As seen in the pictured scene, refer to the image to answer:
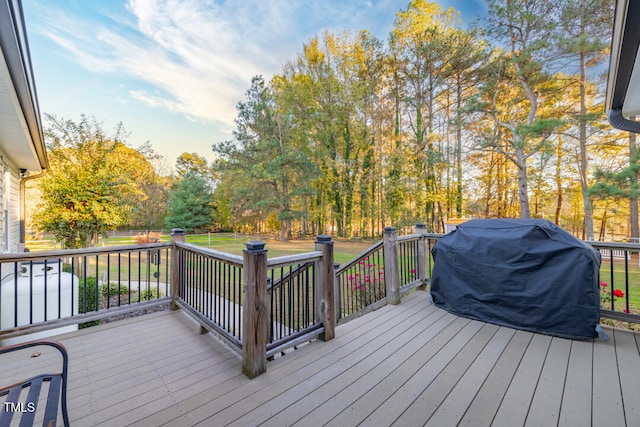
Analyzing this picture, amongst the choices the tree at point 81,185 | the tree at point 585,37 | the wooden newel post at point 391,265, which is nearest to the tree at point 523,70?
the tree at point 585,37

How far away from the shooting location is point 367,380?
191 cm

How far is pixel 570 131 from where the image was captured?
11094 millimetres

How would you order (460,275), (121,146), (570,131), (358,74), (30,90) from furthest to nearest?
1. (358,74)
2. (570,131)
3. (121,146)
4. (460,275)
5. (30,90)

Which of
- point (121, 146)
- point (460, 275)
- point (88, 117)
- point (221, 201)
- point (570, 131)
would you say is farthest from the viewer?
point (221, 201)

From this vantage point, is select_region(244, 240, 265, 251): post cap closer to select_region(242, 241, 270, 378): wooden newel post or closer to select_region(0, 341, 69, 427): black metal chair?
select_region(242, 241, 270, 378): wooden newel post

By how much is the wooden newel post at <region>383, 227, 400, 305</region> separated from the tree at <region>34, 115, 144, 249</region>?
22.3 feet

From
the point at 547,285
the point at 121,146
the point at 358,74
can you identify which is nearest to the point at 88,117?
the point at 121,146

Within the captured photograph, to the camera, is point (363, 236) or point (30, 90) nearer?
point (30, 90)

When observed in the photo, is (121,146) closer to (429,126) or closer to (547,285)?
(547,285)

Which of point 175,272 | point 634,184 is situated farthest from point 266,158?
point 634,184

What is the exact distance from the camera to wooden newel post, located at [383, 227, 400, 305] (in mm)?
3500

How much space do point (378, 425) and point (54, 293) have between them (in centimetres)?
382

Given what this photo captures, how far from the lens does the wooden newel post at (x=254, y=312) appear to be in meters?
1.96

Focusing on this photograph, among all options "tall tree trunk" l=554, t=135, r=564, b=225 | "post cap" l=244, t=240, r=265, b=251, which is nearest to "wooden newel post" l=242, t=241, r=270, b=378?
"post cap" l=244, t=240, r=265, b=251
